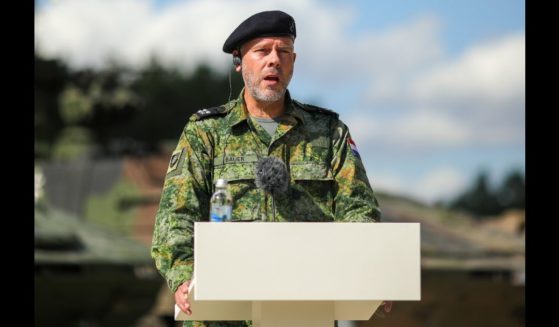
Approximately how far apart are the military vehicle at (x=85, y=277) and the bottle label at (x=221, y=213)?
20.6 metres

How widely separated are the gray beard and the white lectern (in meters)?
0.78

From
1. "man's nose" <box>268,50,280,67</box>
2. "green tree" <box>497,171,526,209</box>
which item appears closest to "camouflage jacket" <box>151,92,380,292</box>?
"man's nose" <box>268,50,280,67</box>

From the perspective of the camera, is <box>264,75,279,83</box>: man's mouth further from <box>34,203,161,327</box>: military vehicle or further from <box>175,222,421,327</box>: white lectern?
<box>34,203,161,327</box>: military vehicle

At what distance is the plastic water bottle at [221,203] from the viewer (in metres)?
5.02

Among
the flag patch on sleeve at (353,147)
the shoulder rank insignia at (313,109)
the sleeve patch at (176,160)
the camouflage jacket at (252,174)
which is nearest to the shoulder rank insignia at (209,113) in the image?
the camouflage jacket at (252,174)

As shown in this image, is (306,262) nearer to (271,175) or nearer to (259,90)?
(271,175)

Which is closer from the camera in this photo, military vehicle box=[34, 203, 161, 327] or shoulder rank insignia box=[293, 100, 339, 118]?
shoulder rank insignia box=[293, 100, 339, 118]

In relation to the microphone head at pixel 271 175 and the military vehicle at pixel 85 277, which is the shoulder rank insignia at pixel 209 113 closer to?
the microphone head at pixel 271 175

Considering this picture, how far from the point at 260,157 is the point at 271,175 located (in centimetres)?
22

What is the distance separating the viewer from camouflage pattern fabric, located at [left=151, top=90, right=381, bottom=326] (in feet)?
17.6

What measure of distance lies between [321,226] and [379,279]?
0.85 ft

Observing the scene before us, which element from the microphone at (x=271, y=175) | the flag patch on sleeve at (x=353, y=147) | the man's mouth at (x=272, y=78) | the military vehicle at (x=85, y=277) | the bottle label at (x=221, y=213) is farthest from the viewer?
the military vehicle at (x=85, y=277)
